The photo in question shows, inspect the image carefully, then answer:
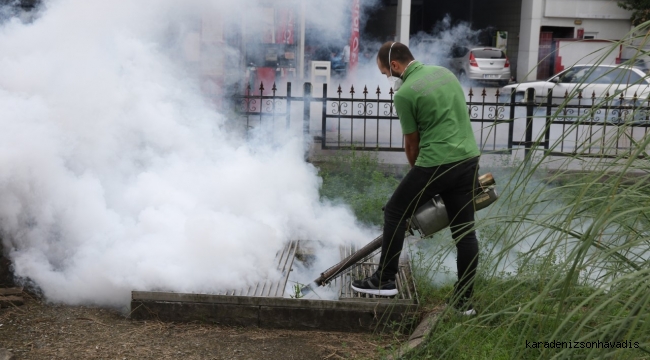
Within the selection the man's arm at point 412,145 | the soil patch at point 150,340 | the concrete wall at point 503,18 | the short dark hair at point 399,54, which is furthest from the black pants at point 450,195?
the concrete wall at point 503,18

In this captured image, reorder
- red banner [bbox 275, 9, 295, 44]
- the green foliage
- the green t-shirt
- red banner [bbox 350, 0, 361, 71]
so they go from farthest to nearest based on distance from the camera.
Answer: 1. red banner [bbox 350, 0, 361, 71]
2. red banner [bbox 275, 9, 295, 44]
3. the green foliage
4. the green t-shirt

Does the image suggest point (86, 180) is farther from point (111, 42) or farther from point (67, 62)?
point (111, 42)

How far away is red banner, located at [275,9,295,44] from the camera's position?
38.2 feet

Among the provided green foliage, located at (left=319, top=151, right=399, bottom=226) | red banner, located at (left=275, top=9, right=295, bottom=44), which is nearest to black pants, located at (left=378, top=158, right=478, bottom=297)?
green foliage, located at (left=319, top=151, right=399, bottom=226)

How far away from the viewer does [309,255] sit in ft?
18.0

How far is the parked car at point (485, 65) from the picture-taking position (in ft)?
76.4

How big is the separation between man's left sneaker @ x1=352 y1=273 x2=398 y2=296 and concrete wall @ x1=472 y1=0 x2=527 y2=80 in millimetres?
24295

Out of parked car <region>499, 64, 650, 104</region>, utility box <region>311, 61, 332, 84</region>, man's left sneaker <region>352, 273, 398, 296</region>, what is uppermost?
parked car <region>499, 64, 650, 104</region>

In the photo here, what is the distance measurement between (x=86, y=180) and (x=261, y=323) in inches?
67.2

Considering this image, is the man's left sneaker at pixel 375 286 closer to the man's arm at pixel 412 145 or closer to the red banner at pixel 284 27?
the man's arm at pixel 412 145

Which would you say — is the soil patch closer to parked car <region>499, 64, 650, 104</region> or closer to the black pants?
the black pants

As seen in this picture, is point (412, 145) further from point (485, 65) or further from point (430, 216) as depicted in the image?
point (485, 65)

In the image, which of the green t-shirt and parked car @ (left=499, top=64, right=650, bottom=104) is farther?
the green t-shirt

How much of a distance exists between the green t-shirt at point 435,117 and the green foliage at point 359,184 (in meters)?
2.16
